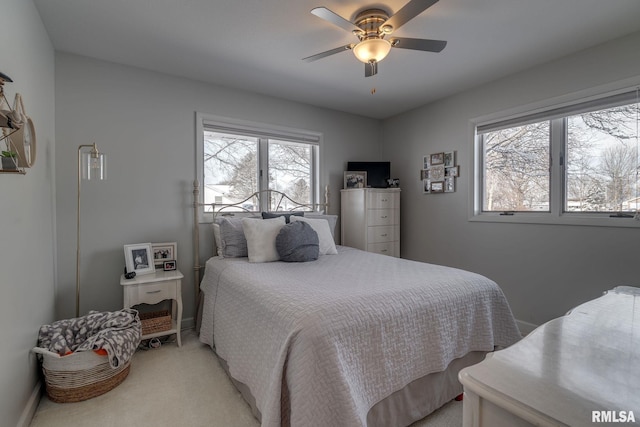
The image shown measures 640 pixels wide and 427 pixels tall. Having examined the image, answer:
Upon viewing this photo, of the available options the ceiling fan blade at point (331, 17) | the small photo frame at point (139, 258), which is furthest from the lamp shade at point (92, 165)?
the ceiling fan blade at point (331, 17)

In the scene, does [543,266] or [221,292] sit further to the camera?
[543,266]

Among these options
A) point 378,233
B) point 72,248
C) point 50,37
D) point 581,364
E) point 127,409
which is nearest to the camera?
point 581,364

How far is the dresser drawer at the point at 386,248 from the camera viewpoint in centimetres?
368

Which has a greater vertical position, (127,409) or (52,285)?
(52,285)

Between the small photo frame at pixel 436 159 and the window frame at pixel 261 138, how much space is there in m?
1.41

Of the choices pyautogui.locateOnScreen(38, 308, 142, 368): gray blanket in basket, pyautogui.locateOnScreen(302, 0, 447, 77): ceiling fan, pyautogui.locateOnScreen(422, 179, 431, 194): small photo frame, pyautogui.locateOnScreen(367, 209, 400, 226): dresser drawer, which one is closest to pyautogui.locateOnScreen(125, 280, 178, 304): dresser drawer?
pyautogui.locateOnScreen(38, 308, 142, 368): gray blanket in basket

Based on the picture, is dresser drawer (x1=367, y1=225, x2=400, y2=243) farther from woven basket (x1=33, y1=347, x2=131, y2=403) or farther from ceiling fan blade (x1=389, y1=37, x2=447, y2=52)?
woven basket (x1=33, y1=347, x2=131, y2=403)

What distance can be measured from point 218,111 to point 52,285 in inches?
83.7

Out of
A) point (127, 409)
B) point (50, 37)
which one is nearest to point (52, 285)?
point (127, 409)

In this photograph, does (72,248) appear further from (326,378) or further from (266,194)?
(326,378)

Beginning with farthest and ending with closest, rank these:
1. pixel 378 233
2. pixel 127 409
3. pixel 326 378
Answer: pixel 378 233 → pixel 127 409 → pixel 326 378

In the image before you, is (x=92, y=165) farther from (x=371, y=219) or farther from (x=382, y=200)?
(x=382, y=200)

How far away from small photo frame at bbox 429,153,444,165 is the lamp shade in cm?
342

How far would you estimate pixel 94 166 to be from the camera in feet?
7.42
